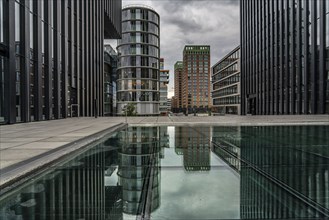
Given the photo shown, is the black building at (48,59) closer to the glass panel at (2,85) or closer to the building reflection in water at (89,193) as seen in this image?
the glass panel at (2,85)

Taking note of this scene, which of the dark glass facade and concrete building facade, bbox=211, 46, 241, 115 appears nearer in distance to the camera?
the dark glass facade

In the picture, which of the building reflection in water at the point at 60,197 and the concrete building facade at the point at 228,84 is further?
the concrete building facade at the point at 228,84

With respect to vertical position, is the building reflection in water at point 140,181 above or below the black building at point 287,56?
below

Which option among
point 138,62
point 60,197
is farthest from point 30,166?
point 138,62

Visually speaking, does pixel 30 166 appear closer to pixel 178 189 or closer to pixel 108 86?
pixel 178 189

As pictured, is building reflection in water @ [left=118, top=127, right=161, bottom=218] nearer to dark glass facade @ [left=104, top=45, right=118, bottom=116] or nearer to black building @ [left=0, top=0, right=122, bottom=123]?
black building @ [left=0, top=0, right=122, bottom=123]

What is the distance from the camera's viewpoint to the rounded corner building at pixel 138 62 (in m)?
63.3

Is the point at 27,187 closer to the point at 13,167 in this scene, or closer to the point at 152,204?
the point at 13,167

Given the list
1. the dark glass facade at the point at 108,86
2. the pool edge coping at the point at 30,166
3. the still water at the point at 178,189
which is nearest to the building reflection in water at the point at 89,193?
the still water at the point at 178,189

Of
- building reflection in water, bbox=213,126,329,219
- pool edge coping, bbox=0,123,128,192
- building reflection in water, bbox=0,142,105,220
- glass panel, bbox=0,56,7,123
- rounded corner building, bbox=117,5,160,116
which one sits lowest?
building reflection in water, bbox=0,142,105,220

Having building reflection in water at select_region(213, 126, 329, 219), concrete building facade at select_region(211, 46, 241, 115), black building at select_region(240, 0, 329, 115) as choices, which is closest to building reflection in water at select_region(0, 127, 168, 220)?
building reflection in water at select_region(213, 126, 329, 219)

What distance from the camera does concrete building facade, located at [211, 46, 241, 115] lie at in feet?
256

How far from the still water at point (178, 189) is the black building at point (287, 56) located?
38.3 meters

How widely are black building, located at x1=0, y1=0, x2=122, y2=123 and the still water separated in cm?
1774
